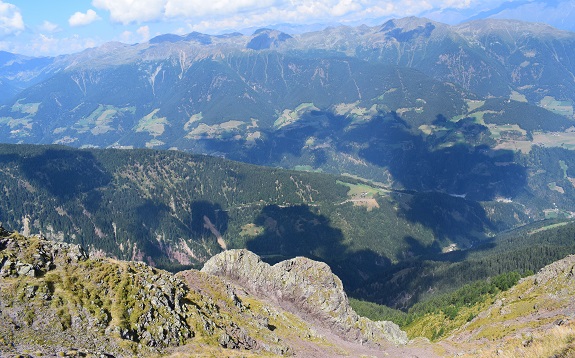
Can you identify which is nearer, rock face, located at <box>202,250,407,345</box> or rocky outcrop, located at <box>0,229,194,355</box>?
rocky outcrop, located at <box>0,229,194,355</box>

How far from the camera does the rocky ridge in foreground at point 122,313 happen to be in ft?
178

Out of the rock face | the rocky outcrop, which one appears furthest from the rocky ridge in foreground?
the rock face

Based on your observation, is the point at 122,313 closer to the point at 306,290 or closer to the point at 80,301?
the point at 80,301

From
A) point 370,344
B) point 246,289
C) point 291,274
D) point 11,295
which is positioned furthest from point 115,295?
point 370,344

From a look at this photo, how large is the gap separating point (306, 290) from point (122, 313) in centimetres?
6115

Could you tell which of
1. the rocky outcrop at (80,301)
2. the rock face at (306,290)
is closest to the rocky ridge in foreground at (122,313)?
the rocky outcrop at (80,301)

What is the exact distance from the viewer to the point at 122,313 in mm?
61406

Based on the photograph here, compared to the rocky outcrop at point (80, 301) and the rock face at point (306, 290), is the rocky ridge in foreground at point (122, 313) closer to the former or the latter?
the rocky outcrop at point (80, 301)

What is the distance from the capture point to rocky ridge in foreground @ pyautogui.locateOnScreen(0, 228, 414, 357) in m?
54.2

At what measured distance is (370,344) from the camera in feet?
342

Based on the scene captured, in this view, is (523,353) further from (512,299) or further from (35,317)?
(512,299)

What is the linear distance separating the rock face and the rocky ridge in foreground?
32.2 ft

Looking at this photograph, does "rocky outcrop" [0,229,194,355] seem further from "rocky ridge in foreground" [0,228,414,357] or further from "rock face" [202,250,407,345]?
"rock face" [202,250,407,345]

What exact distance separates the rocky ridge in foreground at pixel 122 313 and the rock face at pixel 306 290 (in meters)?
9.83
